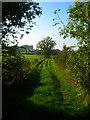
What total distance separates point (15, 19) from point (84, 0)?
11.1ft

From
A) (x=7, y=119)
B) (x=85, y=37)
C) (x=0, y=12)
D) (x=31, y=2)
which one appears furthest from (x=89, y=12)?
(x=7, y=119)

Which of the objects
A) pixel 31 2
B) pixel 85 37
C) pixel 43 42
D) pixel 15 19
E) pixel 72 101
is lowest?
pixel 72 101

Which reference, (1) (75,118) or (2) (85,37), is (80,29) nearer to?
(2) (85,37)

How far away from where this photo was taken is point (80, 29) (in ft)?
18.4

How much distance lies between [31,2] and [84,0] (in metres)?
2.51

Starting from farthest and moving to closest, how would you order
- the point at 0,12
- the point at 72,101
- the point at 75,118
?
the point at 72,101
the point at 75,118
the point at 0,12

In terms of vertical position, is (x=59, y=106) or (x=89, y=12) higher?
(x=89, y=12)

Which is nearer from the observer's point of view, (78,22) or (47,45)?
(78,22)

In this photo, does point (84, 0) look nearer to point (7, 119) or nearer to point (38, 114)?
point (38, 114)

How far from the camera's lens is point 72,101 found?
26.1ft

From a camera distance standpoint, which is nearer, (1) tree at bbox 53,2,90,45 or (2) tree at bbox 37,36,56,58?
(1) tree at bbox 53,2,90,45

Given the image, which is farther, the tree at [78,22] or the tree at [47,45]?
the tree at [47,45]

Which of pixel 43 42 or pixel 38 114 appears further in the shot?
pixel 43 42

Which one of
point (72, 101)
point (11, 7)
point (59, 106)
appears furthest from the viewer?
point (72, 101)
